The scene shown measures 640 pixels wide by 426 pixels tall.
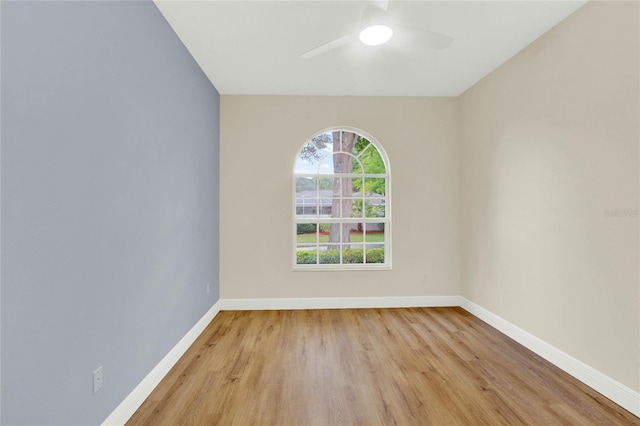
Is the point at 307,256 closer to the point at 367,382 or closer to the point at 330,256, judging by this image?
the point at 330,256

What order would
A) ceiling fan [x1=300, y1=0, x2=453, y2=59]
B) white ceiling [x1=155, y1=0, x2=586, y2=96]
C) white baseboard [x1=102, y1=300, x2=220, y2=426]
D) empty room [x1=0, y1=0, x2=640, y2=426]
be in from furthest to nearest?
white ceiling [x1=155, y1=0, x2=586, y2=96] < ceiling fan [x1=300, y1=0, x2=453, y2=59] < white baseboard [x1=102, y1=300, x2=220, y2=426] < empty room [x1=0, y1=0, x2=640, y2=426]

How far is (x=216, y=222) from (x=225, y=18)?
7.25ft

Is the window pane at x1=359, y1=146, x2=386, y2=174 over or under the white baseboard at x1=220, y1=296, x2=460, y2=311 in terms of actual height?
over

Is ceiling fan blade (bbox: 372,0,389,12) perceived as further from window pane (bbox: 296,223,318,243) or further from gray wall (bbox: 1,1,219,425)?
window pane (bbox: 296,223,318,243)

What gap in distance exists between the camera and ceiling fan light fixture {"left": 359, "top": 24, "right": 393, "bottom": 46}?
208 cm

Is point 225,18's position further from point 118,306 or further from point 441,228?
point 441,228

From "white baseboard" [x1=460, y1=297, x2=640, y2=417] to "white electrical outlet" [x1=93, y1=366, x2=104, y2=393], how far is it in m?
3.11

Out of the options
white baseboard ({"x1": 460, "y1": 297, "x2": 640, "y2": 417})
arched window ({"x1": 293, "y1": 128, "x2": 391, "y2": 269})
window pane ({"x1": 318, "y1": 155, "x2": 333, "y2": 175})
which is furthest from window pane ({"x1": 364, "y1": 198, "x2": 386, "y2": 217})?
white baseboard ({"x1": 460, "y1": 297, "x2": 640, "y2": 417})

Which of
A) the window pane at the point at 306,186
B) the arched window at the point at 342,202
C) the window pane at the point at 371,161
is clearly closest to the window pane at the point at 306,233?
the arched window at the point at 342,202

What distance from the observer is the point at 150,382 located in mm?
A: 2092

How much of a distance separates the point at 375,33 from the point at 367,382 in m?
2.48

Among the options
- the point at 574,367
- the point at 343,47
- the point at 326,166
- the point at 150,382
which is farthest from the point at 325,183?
the point at 574,367

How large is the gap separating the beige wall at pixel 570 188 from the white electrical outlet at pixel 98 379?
10.2 ft

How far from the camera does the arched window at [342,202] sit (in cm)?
407
